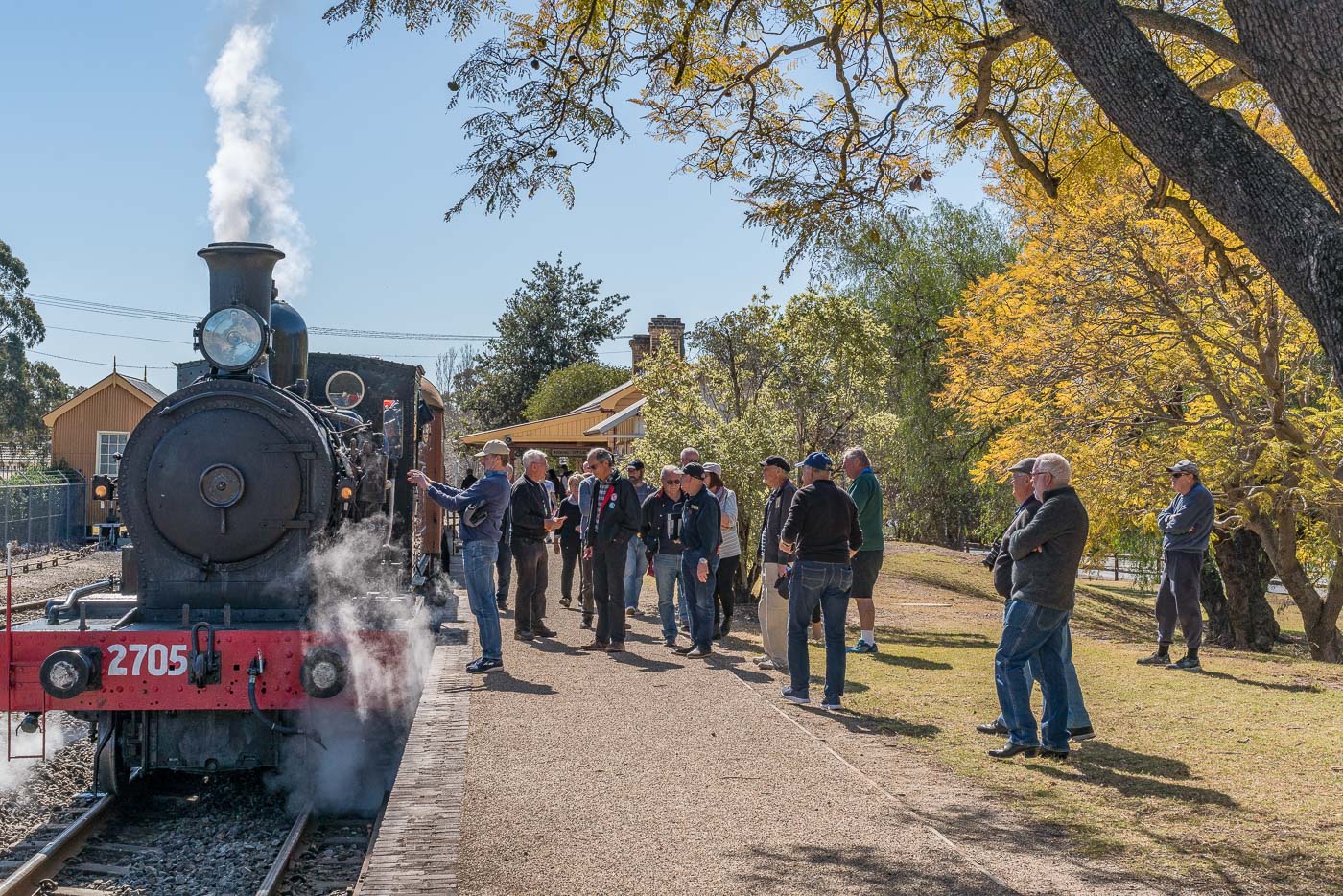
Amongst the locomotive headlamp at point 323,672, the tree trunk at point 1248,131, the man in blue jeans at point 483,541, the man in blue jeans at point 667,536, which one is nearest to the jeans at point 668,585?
the man in blue jeans at point 667,536

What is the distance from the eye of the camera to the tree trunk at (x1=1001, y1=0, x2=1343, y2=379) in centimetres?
462

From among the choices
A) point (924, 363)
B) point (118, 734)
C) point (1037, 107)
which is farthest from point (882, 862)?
point (924, 363)

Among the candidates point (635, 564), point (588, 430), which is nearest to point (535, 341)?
point (588, 430)

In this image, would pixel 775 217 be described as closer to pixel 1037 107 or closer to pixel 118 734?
pixel 1037 107

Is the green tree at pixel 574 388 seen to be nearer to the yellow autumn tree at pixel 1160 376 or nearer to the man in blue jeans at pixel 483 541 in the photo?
the yellow autumn tree at pixel 1160 376

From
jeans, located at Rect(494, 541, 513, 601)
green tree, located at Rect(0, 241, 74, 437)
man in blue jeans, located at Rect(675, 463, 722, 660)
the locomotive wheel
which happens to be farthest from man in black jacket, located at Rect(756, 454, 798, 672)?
green tree, located at Rect(0, 241, 74, 437)

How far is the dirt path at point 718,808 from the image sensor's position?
480 cm

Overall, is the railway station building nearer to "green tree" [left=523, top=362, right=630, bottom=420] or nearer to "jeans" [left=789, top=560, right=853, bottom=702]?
"green tree" [left=523, top=362, right=630, bottom=420]

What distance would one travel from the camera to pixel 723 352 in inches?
685

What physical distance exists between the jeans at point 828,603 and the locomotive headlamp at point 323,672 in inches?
127

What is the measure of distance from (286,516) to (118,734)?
156 cm

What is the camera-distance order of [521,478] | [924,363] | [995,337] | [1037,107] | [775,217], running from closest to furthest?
1. [775,217]
2. [1037,107]
3. [521,478]
4. [995,337]
5. [924,363]

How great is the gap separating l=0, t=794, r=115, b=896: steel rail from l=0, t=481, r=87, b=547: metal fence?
65.1ft

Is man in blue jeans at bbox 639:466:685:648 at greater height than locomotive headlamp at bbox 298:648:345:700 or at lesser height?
greater
